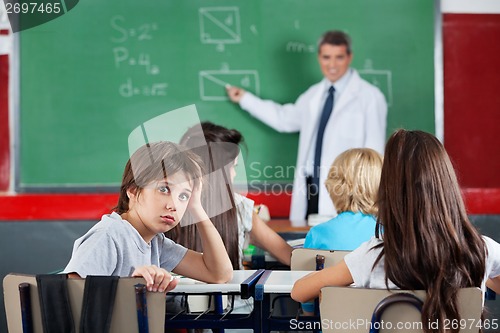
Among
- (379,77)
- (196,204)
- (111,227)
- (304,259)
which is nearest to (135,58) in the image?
(379,77)

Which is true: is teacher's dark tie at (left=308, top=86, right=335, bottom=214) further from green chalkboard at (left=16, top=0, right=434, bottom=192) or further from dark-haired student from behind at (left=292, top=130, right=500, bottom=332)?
dark-haired student from behind at (left=292, top=130, right=500, bottom=332)

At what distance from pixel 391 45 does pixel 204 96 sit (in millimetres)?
1259

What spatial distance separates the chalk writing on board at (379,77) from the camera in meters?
4.68

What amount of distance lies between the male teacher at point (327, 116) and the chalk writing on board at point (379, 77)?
4cm

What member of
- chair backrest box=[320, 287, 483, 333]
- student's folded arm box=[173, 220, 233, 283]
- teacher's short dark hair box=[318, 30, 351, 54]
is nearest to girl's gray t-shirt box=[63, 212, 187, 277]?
student's folded arm box=[173, 220, 233, 283]

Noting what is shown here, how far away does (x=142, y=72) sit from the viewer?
4742 millimetres

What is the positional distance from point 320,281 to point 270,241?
1010 mm

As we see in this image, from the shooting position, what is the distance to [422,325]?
1569mm

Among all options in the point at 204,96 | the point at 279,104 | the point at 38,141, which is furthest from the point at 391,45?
the point at 38,141

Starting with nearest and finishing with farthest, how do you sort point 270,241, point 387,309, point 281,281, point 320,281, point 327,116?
point 387,309 < point 320,281 < point 281,281 < point 270,241 < point 327,116

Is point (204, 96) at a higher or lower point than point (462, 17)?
lower

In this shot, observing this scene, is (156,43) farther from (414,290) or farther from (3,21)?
(414,290)

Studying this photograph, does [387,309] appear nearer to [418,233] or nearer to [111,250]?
[418,233]

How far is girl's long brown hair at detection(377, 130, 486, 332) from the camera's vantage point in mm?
1634
